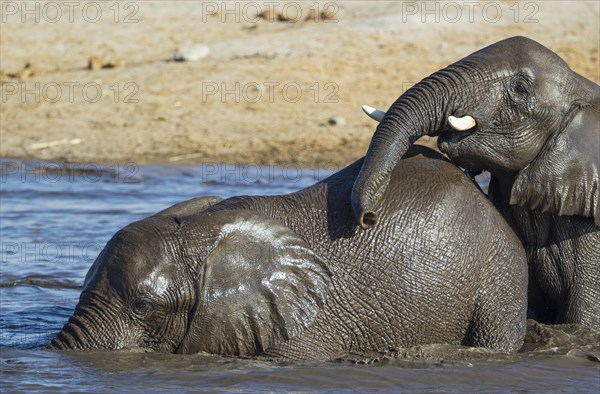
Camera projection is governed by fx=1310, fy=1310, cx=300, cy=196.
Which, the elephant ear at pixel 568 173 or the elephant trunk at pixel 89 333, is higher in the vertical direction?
the elephant ear at pixel 568 173

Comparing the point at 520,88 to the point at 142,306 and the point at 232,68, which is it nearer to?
the point at 142,306

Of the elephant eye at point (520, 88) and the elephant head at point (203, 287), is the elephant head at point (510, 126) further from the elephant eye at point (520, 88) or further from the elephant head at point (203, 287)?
the elephant head at point (203, 287)

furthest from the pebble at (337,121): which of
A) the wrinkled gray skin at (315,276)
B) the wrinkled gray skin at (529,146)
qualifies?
the wrinkled gray skin at (315,276)

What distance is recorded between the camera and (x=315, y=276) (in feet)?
20.9

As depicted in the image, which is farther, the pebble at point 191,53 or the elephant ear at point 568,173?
the pebble at point 191,53

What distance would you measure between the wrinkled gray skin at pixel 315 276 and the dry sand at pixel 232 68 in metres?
8.47

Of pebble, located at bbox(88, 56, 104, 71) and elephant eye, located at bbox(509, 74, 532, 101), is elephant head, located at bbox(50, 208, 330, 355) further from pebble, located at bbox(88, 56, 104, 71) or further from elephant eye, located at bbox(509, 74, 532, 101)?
pebble, located at bbox(88, 56, 104, 71)

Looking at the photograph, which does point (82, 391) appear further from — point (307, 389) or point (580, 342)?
point (580, 342)

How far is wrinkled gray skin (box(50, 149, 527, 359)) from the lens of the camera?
622 centimetres

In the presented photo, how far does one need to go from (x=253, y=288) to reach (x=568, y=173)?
1.84 meters

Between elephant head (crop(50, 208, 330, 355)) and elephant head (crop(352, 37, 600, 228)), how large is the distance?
1.48 ft

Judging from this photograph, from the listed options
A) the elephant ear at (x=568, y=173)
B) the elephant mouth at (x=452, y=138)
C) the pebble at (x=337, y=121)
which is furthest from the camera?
the pebble at (x=337, y=121)

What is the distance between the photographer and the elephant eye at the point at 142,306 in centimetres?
621

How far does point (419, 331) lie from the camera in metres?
6.52
